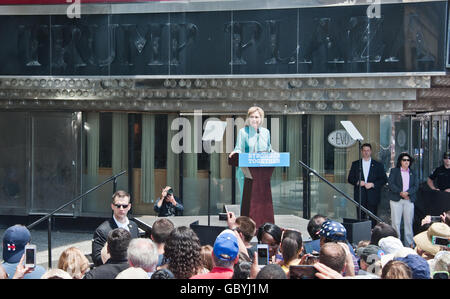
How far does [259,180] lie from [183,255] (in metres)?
4.89

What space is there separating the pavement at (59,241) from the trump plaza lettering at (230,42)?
3.61 m

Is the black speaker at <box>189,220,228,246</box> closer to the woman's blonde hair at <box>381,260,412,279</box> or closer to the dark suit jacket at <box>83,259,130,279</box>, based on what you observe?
the dark suit jacket at <box>83,259,130,279</box>

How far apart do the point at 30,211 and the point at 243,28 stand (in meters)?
6.59

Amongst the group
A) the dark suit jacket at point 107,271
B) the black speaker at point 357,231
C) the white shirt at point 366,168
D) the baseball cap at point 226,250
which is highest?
the white shirt at point 366,168

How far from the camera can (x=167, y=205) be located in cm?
1244

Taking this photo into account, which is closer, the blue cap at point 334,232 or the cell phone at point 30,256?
the cell phone at point 30,256

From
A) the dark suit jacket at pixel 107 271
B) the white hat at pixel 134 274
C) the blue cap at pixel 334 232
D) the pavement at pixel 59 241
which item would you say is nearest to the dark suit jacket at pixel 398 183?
the pavement at pixel 59 241

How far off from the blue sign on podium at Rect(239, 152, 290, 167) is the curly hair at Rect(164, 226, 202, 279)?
446 cm

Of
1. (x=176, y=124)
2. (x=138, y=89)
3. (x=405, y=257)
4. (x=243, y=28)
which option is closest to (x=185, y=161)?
(x=176, y=124)

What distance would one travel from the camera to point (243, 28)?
13.7 m

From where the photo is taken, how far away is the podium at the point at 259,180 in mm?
10406

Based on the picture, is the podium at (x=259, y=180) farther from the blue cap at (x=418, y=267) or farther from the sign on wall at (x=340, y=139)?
the blue cap at (x=418, y=267)

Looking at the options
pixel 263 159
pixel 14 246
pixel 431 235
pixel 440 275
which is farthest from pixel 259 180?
pixel 440 275

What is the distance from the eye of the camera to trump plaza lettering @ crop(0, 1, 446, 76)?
13023 mm
